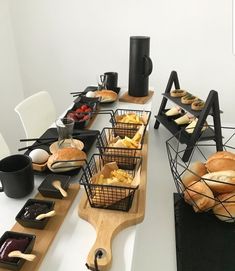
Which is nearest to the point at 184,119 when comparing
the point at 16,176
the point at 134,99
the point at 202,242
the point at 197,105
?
the point at 197,105

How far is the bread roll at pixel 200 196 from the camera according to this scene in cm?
58

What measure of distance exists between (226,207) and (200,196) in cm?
6

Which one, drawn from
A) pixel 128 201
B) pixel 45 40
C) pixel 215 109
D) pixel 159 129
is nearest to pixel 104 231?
pixel 128 201

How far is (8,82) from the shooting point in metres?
2.00

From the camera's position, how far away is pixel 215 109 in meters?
0.82

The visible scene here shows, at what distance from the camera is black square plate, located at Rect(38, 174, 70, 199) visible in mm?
571

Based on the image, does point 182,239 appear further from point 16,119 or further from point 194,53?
point 16,119

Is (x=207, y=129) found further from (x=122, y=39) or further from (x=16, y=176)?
(x=122, y=39)

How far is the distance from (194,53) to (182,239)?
5.04ft

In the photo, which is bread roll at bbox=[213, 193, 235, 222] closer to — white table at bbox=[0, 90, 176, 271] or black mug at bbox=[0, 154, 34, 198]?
white table at bbox=[0, 90, 176, 271]

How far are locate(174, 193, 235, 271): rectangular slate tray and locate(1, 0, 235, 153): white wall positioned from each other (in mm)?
1430

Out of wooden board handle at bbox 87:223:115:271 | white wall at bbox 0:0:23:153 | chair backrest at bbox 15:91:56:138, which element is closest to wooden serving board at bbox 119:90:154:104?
chair backrest at bbox 15:91:56:138

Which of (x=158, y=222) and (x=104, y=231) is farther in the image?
(x=158, y=222)

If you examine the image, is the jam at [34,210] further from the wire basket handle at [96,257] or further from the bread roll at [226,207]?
the bread roll at [226,207]
